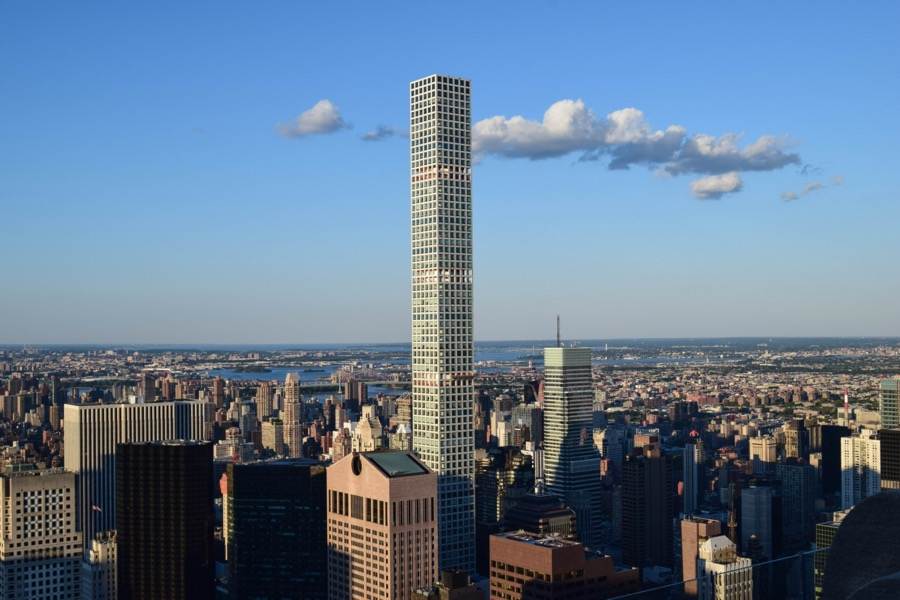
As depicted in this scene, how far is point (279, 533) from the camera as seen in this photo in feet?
177

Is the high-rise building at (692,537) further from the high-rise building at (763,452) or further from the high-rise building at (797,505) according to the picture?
the high-rise building at (763,452)

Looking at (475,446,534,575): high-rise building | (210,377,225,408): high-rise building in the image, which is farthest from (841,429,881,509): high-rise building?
(210,377,225,408): high-rise building

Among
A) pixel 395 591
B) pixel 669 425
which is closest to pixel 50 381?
pixel 669 425

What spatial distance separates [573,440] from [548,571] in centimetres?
4908

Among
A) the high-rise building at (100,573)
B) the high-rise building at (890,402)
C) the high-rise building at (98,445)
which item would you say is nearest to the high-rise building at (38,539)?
the high-rise building at (100,573)

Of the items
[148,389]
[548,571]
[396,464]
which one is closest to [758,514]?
[548,571]

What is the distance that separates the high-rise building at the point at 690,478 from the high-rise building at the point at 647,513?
421 centimetres

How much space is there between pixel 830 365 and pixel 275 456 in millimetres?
125845

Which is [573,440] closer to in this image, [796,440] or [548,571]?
[796,440]

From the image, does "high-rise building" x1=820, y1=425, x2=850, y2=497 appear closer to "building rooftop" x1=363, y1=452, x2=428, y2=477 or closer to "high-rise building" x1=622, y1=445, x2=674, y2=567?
"high-rise building" x1=622, y1=445, x2=674, y2=567

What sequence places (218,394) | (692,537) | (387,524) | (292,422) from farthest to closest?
1. (218,394)
2. (292,422)
3. (692,537)
4. (387,524)

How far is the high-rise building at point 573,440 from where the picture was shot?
78.8 meters

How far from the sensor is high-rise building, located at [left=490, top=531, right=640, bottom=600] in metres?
39.3

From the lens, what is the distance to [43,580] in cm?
5072
